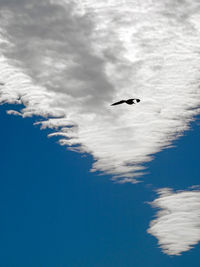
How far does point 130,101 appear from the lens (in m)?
50.4
